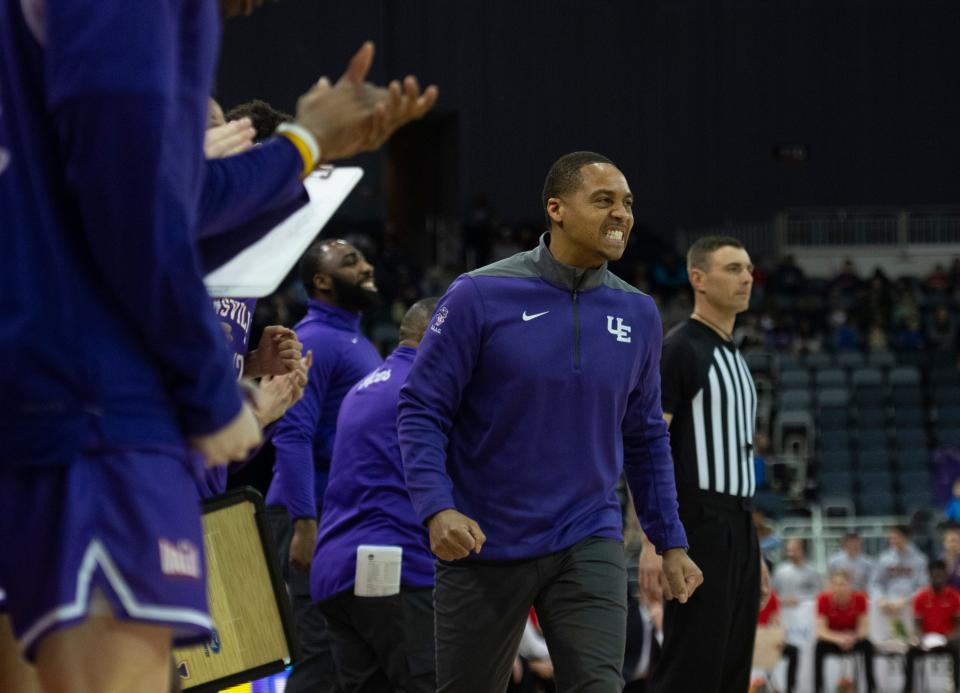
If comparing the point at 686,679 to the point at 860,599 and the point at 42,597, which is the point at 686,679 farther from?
the point at 860,599

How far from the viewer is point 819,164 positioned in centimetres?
2564

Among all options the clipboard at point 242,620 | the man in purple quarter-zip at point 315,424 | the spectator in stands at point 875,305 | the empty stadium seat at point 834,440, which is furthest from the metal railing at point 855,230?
the clipboard at point 242,620

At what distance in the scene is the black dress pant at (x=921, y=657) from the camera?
1226cm

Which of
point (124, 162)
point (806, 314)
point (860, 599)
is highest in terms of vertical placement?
point (124, 162)

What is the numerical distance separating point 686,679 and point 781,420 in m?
13.8

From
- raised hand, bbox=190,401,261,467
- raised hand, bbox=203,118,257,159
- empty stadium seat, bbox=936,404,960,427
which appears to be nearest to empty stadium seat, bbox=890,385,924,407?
empty stadium seat, bbox=936,404,960,427

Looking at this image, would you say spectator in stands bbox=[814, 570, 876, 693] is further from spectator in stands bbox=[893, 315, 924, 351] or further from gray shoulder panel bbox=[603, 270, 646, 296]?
spectator in stands bbox=[893, 315, 924, 351]

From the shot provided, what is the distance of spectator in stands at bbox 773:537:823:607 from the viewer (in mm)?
13099

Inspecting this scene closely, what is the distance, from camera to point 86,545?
72.6 inches

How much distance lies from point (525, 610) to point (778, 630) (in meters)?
7.10

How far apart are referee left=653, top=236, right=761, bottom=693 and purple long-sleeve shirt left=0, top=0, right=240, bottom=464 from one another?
A: 4126mm

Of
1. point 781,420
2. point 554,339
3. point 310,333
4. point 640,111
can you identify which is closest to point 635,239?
point 640,111

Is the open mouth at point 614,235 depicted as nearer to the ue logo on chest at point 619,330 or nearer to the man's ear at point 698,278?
the ue logo on chest at point 619,330

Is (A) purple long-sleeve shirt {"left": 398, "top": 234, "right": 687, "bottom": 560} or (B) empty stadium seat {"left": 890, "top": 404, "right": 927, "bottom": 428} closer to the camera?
(A) purple long-sleeve shirt {"left": 398, "top": 234, "right": 687, "bottom": 560}
